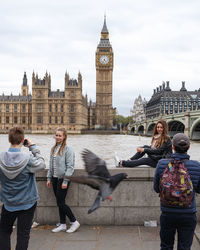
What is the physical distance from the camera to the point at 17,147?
2611 mm

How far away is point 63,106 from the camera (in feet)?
272

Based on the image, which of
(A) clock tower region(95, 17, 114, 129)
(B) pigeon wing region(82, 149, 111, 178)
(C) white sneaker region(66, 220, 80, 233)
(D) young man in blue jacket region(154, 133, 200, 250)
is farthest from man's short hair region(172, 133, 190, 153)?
(A) clock tower region(95, 17, 114, 129)

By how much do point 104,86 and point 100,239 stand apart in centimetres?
8988

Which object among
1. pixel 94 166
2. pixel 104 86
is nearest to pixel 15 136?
pixel 94 166

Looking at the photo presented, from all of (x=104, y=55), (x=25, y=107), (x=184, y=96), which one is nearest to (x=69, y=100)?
(x=25, y=107)

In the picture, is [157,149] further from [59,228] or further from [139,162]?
[59,228]

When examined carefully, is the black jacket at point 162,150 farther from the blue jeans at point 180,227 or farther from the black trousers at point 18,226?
the black trousers at point 18,226

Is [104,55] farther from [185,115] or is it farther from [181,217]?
[181,217]

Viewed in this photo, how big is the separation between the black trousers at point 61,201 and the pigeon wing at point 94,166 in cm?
137

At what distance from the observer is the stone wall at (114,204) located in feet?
13.5

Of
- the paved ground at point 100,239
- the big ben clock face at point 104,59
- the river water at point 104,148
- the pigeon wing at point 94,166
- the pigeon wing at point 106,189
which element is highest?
the big ben clock face at point 104,59

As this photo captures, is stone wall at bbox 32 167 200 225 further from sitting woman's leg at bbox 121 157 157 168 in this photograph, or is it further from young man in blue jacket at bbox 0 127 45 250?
young man in blue jacket at bbox 0 127 45 250

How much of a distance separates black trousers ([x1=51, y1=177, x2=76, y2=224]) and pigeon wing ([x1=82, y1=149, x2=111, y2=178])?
1372 mm

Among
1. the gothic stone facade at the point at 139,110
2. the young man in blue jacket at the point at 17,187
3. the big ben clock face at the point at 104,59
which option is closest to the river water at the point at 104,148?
the young man in blue jacket at the point at 17,187
